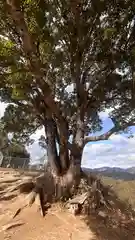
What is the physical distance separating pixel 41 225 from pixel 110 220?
2.48 m

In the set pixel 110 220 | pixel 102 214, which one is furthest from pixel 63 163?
pixel 110 220

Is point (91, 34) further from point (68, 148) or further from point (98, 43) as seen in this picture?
point (68, 148)

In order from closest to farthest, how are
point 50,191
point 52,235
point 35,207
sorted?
point 52,235 → point 35,207 → point 50,191

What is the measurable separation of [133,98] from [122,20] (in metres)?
2.69

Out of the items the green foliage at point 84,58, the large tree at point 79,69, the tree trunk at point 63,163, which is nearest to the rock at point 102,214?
the tree trunk at point 63,163

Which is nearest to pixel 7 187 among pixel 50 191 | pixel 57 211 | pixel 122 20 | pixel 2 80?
pixel 50 191

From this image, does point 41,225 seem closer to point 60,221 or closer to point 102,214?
point 60,221

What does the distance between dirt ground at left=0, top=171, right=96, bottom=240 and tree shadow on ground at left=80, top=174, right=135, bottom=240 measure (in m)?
0.38

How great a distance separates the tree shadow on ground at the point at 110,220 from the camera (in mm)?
7656

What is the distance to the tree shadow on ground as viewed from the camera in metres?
7.66

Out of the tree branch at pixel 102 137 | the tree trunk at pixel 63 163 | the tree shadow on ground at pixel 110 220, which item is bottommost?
the tree shadow on ground at pixel 110 220

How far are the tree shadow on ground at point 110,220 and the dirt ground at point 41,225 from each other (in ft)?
1.26

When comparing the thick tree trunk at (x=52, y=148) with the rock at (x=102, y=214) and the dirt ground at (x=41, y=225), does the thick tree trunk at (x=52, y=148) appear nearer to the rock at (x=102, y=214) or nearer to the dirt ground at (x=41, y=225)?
the dirt ground at (x=41, y=225)

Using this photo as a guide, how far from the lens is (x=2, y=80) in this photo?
27.2ft
